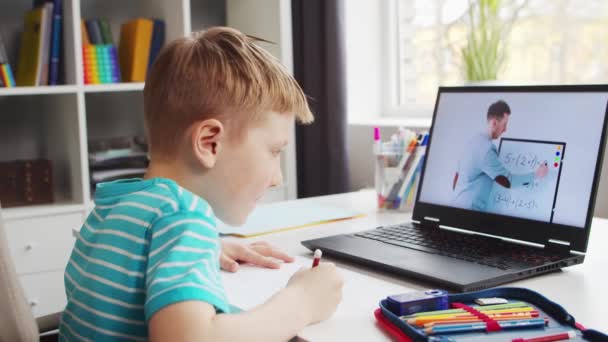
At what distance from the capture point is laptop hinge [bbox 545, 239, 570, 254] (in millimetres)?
1139

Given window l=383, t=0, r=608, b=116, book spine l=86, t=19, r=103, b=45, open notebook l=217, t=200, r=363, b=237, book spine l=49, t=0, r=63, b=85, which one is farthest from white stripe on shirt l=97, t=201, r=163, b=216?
book spine l=86, t=19, r=103, b=45

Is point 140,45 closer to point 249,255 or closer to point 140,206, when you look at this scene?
point 249,255

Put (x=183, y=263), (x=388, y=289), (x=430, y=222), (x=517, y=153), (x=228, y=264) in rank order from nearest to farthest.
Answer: (x=183, y=263)
(x=388, y=289)
(x=228, y=264)
(x=517, y=153)
(x=430, y=222)

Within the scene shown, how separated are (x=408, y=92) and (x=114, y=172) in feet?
3.68

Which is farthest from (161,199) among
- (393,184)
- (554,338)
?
(393,184)

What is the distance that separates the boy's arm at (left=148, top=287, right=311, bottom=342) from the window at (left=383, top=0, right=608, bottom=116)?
4.71ft

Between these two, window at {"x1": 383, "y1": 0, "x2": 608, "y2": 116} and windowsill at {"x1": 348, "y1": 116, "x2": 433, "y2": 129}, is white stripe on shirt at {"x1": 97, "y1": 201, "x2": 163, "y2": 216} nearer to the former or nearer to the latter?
windowsill at {"x1": 348, "y1": 116, "x2": 433, "y2": 129}

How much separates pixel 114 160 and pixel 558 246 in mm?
1683

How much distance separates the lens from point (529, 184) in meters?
1.23

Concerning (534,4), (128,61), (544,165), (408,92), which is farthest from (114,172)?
(544,165)

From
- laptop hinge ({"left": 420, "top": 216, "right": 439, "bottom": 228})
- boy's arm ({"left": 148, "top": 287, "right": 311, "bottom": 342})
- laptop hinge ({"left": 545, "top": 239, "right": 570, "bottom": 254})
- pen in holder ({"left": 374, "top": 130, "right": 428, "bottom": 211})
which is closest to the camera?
boy's arm ({"left": 148, "top": 287, "right": 311, "bottom": 342})

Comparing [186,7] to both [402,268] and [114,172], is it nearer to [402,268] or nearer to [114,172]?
[114,172]

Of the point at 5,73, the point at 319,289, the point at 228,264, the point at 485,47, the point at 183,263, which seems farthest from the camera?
the point at 5,73

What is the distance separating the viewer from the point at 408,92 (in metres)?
2.76
